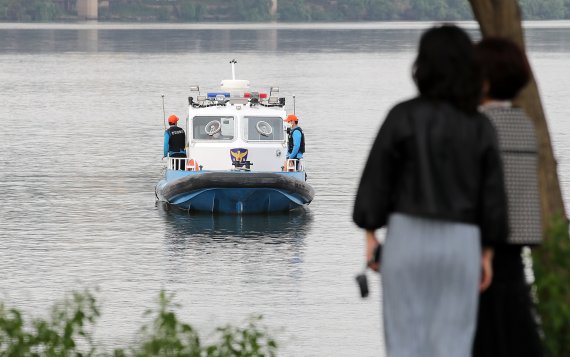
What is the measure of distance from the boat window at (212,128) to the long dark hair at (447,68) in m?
22.3

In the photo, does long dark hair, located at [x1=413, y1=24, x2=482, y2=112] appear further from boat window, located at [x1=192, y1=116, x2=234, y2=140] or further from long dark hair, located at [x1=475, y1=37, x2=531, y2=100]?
boat window, located at [x1=192, y1=116, x2=234, y2=140]

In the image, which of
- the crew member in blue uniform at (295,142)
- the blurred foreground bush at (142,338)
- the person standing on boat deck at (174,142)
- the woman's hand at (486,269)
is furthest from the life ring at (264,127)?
the woman's hand at (486,269)

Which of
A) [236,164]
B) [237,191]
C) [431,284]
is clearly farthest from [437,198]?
[237,191]

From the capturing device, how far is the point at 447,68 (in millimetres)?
6137

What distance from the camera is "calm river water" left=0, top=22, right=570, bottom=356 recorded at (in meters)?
19.2

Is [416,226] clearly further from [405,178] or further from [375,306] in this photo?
[375,306]

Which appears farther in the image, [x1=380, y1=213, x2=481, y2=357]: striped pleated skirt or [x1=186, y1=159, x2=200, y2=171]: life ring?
[x1=186, y1=159, x2=200, y2=171]: life ring

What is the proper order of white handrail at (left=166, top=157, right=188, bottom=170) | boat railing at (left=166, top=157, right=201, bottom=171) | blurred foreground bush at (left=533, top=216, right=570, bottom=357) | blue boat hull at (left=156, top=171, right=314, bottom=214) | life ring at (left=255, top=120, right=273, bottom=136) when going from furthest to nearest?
white handrail at (left=166, top=157, right=188, bottom=170), life ring at (left=255, top=120, right=273, bottom=136), boat railing at (left=166, top=157, right=201, bottom=171), blue boat hull at (left=156, top=171, right=314, bottom=214), blurred foreground bush at (left=533, top=216, right=570, bottom=357)

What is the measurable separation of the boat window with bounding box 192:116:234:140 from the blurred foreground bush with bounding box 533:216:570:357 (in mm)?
20853

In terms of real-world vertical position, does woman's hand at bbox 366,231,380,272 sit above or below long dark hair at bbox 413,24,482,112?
below

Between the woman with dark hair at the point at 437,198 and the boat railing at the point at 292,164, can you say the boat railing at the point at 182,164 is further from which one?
the woman with dark hair at the point at 437,198

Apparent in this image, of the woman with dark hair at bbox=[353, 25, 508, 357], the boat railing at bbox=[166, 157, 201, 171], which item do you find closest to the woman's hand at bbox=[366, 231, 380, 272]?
the woman with dark hair at bbox=[353, 25, 508, 357]

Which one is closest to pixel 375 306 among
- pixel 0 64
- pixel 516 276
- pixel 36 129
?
pixel 516 276

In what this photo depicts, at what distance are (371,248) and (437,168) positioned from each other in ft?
1.45
